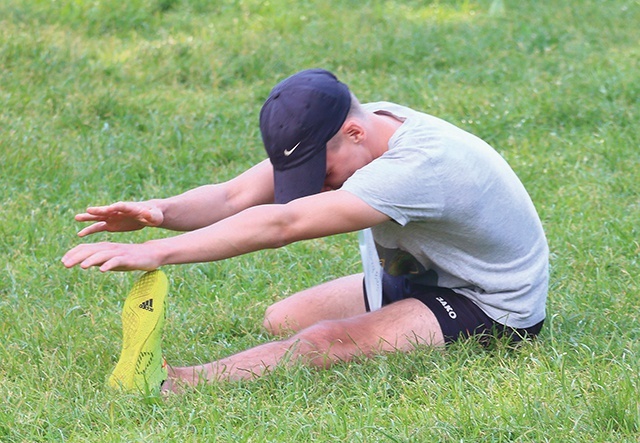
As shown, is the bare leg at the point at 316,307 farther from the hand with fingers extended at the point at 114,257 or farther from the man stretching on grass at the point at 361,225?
the hand with fingers extended at the point at 114,257

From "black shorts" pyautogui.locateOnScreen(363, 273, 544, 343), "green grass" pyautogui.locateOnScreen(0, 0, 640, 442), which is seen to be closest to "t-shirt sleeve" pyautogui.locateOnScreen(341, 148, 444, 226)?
"black shorts" pyautogui.locateOnScreen(363, 273, 544, 343)

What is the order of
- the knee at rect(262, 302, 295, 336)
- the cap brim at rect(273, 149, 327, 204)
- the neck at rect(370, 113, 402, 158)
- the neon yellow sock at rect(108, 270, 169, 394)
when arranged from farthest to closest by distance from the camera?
the knee at rect(262, 302, 295, 336) < the neck at rect(370, 113, 402, 158) < the cap brim at rect(273, 149, 327, 204) < the neon yellow sock at rect(108, 270, 169, 394)

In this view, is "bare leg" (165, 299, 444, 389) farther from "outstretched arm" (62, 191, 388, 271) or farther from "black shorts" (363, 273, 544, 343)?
"outstretched arm" (62, 191, 388, 271)

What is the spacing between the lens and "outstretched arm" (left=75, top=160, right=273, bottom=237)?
3.24m

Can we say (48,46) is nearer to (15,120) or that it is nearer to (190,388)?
(15,120)

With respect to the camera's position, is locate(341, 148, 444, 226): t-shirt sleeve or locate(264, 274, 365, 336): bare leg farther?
locate(264, 274, 365, 336): bare leg

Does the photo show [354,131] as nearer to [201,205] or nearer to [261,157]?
[201,205]

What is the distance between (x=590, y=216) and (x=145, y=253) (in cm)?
277

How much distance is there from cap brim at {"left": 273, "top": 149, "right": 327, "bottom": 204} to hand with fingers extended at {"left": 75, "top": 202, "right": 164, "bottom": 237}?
1.47ft

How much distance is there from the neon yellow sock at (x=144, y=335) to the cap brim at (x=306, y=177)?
1.61 feet

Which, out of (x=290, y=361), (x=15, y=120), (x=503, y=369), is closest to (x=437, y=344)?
(x=503, y=369)

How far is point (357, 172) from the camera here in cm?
308

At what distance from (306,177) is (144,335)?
70 centimetres

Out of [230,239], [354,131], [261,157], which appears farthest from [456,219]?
[261,157]
